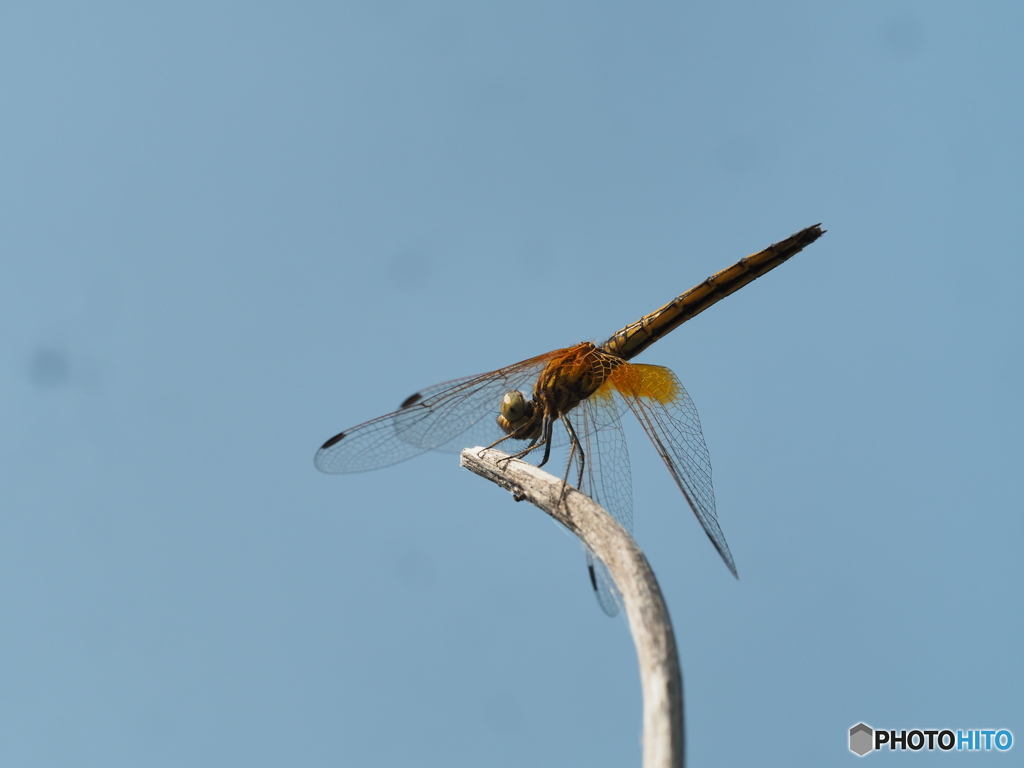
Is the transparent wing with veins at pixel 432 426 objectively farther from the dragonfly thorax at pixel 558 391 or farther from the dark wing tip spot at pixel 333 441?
the dragonfly thorax at pixel 558 391

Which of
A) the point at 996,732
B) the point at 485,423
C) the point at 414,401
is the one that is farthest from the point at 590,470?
the point at 996,732

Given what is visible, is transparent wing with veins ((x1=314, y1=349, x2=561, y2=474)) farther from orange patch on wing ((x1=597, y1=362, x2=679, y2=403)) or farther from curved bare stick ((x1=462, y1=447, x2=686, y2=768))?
curved bare stick ((x1=462, y1=447, x2=686, y2=768))

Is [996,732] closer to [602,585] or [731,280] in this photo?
[602,585]

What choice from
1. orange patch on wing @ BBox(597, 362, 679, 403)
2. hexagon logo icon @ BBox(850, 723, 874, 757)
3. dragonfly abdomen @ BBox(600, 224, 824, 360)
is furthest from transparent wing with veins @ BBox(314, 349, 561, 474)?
hexagon logo icon @ BBox(850, 723, 874, 757)

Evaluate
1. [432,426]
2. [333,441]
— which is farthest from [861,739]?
[333,441]

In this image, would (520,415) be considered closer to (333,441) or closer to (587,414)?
(587,414)

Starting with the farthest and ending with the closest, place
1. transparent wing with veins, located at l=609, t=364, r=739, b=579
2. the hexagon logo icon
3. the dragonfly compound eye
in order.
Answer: the dragonfly compound eye → the hexagon logo icon → transparent wing with veins, located at l=609, t=364, r=739, b=579
